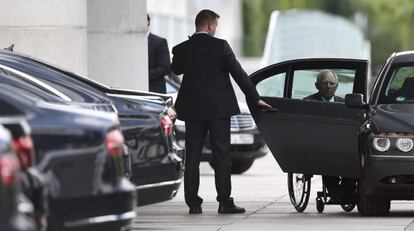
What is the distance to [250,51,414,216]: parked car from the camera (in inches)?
574

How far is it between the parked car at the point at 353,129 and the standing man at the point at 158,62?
3.43 meters

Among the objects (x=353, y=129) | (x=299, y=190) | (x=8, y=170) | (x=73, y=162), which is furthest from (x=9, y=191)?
(x=299, y=190)

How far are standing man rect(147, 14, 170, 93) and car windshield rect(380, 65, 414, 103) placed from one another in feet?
14.1

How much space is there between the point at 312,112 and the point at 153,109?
2559 mm

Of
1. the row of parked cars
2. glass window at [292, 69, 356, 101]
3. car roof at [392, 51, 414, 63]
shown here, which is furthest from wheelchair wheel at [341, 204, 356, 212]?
the row of parked cars

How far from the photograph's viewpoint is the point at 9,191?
25.7ft

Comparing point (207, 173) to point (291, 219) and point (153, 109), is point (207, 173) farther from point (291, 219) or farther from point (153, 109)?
point (153, 109)

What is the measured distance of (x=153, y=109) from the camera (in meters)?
13.2

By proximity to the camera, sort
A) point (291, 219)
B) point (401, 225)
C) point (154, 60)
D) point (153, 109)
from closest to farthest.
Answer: point (153, 109)
point (401, 225)
point (291, 219)
point (154, 60)

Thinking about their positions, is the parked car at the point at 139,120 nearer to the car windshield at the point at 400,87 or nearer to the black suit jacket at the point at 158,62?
the car windshield at the point at 400,87

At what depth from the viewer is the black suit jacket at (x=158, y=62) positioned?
19.2m

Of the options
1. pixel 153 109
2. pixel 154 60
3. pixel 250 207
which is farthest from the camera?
pixel 154 60

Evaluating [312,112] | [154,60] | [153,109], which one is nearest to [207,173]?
[154,60]

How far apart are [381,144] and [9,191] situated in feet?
23.7
